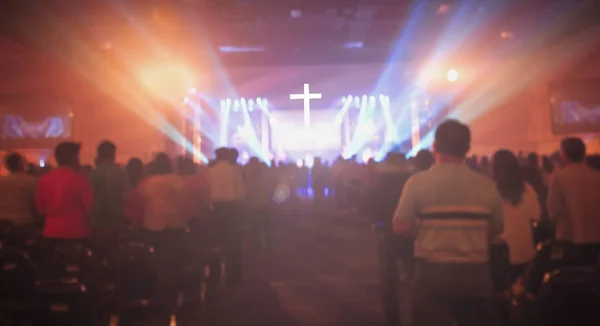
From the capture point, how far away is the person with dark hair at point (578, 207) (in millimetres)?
3854

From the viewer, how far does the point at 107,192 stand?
5.06m

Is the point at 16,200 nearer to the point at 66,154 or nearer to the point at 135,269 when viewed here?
the point at 66,154

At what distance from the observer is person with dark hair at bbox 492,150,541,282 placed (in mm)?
3680

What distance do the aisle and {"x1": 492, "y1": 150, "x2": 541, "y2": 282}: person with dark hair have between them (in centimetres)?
173

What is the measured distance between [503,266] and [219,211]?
3.99 metres

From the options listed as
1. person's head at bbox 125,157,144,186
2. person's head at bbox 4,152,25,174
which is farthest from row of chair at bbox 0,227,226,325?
person's head at bbox 125,157,144,186

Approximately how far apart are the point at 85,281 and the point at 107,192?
4.46 ft

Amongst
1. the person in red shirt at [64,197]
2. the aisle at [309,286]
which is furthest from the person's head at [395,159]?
the person in red shirt at [64,197]

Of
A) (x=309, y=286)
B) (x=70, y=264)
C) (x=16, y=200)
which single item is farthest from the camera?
(x=309, y=286)

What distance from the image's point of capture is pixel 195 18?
10.6 metres

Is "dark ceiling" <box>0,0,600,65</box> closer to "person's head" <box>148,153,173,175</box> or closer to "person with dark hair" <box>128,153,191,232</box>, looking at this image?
"person's head" <box>148,153,173,175</box>

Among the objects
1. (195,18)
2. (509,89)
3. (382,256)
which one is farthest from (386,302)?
(509,89)

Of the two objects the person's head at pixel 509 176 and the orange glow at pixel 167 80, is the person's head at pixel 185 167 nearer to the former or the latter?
the person's head at pixel 509 176

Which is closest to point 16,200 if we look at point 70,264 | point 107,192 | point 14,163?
point 14,163
